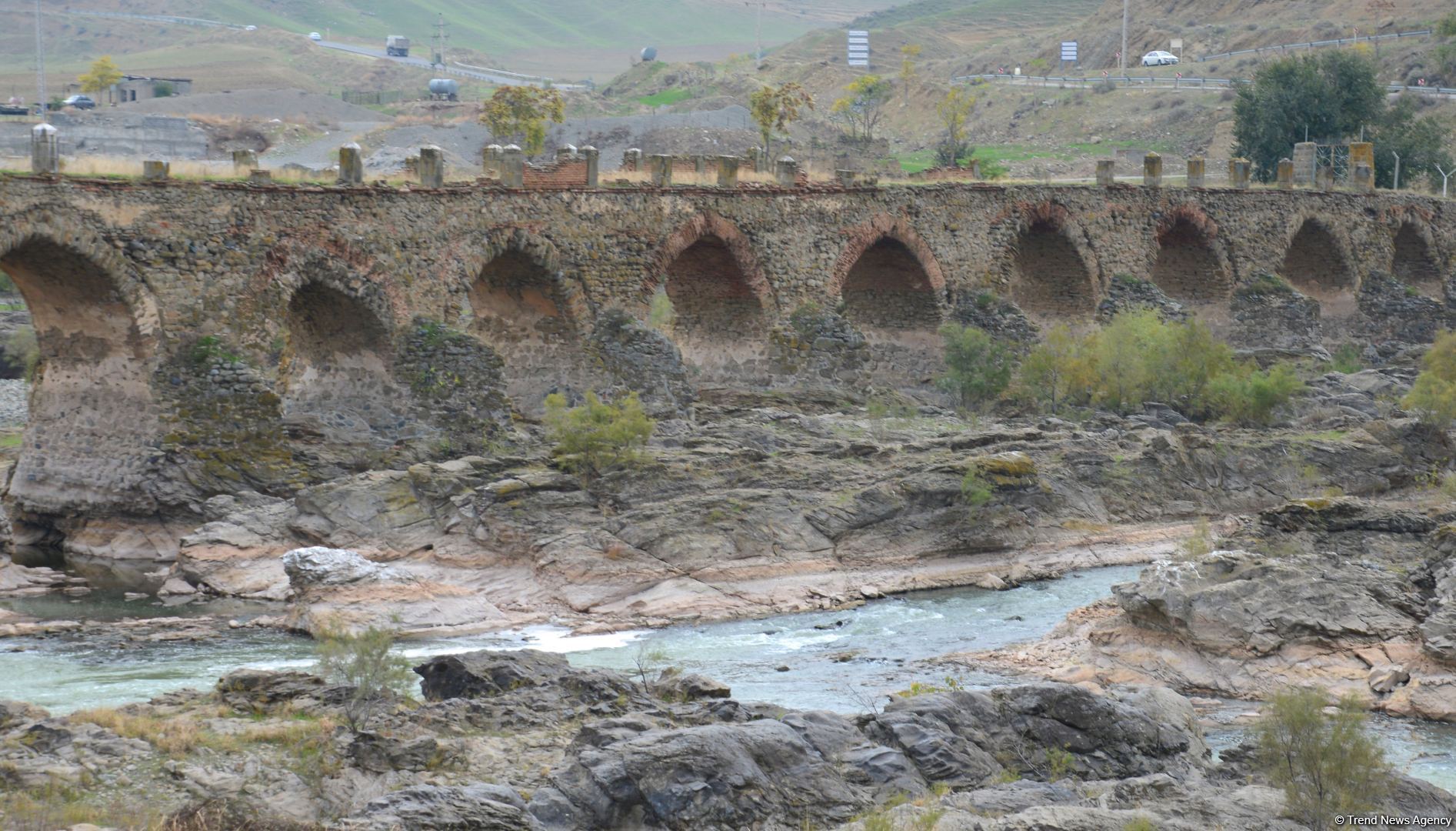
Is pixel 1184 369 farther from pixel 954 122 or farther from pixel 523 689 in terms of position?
pixel 954 122

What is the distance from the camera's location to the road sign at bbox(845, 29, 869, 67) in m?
114

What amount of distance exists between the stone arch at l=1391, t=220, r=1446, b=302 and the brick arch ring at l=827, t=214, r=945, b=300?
812 inches

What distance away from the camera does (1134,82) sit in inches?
3654

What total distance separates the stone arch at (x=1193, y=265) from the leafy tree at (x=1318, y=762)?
3630 cm

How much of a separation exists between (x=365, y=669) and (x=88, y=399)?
1591cm

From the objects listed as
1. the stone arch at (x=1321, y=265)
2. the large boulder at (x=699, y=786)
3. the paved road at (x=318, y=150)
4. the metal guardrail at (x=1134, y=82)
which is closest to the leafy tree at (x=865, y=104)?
the metal guardrail at (x=1134, y=82)

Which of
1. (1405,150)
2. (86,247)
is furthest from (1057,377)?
(1405,150)

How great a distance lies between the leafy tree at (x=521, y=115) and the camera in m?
70.9

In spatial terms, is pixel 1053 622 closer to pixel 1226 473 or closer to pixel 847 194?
pixel 1226 473

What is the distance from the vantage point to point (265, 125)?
85062 mm

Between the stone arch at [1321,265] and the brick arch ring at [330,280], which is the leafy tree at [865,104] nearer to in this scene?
the stone arch at [1321,265]

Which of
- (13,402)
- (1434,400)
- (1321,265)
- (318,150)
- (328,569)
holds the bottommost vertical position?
(13,402)

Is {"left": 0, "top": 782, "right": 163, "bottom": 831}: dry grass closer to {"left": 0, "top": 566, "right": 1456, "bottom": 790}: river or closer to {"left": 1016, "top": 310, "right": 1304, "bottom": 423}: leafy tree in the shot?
{"left": 0, "top": 566, "right": 1456, "bottom": 790}: river

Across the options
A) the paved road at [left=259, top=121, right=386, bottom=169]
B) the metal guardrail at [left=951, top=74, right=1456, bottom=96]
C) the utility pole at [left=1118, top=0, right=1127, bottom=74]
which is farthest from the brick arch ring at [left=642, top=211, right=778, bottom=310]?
the utility pole at [left=1118, top=0, right=1127, bottom=74]
